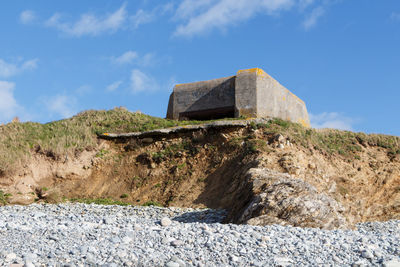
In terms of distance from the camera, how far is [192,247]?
5711 millimetres

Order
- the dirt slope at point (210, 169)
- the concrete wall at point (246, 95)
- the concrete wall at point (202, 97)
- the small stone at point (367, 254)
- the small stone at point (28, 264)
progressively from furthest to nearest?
the concrete wall at point (202, 97) → the concrete wall at point (246, 95) → the dirt slope at point (210, 169) → the small stone at point (367, 254) → the small stone at point (28, 264)

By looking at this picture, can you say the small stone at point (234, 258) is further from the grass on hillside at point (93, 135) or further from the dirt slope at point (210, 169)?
the grass on hillside at point (93, 135)

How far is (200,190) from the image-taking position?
537 inches

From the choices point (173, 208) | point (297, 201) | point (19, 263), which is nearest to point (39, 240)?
point (19, 263)

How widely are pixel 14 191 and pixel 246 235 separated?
10988mm

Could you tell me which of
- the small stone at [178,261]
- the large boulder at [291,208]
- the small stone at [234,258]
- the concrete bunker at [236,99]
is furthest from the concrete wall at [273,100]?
the small stone at [178,261]

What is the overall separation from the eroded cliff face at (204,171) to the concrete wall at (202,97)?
247 cm

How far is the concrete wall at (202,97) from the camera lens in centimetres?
1742

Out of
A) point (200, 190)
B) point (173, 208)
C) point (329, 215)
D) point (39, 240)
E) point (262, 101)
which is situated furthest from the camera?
point (262, 101)

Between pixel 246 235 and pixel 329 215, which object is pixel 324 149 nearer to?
pixel 329 215

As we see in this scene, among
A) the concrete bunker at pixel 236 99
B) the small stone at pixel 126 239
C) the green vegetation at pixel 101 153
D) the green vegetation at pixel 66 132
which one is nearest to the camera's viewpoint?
the small stone at pixel 126 239

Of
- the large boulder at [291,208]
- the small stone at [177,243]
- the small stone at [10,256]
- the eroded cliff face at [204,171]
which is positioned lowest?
the small stone at [10,256]

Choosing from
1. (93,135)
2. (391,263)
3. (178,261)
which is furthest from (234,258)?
(93,135)

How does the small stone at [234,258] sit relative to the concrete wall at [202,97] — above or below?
below
